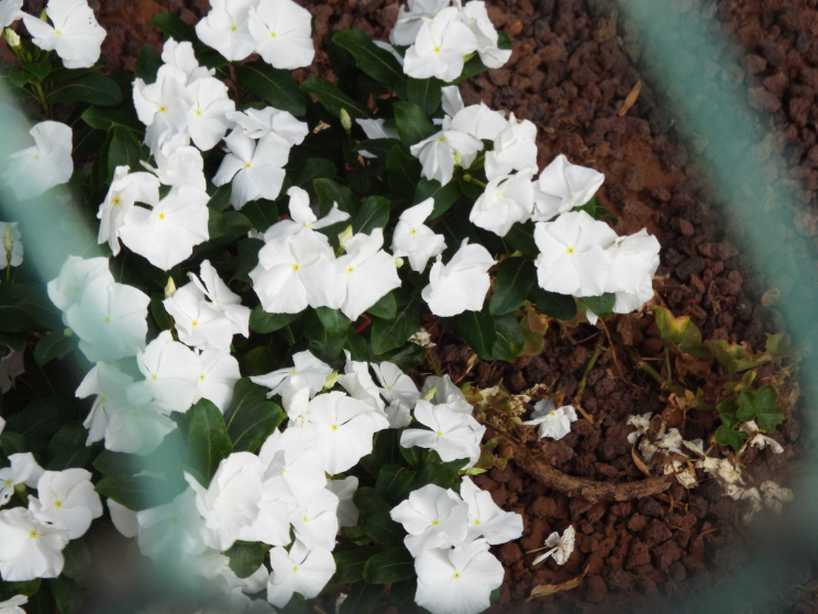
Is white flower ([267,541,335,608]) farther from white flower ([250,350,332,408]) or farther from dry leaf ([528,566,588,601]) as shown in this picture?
dry leaf ([528,566,588,601])

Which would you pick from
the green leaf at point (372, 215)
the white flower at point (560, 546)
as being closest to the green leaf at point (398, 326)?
the green leaf at point (372, 215)

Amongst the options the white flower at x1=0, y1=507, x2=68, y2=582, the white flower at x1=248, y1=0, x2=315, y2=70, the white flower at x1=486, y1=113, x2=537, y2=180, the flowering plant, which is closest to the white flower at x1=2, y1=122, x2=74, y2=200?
the flowering plant

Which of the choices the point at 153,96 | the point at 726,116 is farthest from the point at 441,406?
the point at 726,116

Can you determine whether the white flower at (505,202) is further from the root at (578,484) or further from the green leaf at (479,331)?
the root at (578,484)

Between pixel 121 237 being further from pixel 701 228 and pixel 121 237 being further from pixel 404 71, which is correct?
pixel 701 228

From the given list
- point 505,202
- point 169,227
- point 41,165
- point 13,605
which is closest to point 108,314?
point 169,227

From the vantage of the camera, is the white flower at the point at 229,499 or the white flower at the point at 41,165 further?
the white flower at the point at 41,165

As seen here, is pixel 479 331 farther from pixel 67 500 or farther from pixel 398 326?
pixel 67 500
